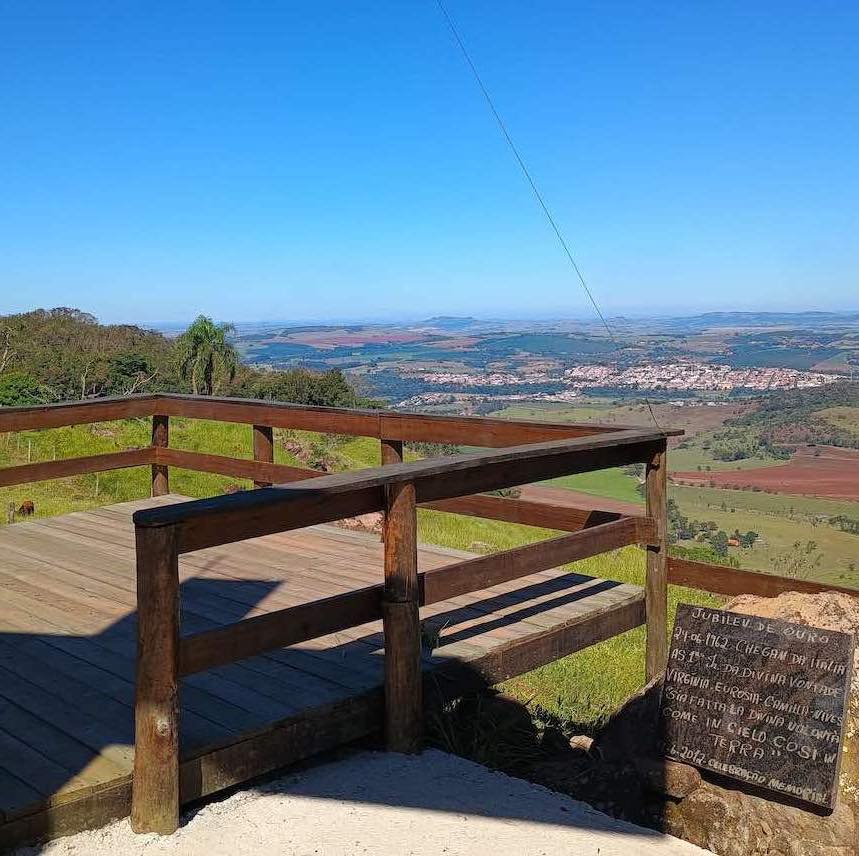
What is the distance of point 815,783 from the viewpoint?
9.83 ft

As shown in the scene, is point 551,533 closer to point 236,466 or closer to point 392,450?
point 236,466

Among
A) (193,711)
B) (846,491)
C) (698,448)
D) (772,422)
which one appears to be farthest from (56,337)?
(193,711)

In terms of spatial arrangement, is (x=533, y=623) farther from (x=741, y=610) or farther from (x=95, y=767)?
(x=95, y=767)

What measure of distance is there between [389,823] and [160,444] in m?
4.79

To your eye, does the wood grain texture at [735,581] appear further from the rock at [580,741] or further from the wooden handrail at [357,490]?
the rock at [580,741]

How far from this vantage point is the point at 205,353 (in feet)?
81.8

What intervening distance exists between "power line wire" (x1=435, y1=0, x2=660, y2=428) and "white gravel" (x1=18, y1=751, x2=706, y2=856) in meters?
2.01

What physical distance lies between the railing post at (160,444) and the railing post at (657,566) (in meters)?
3.74

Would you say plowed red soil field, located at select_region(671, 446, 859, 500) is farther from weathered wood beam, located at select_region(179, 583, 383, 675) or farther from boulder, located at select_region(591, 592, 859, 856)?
weathered wood beam, located at select_region(179, 583, 383, 675)

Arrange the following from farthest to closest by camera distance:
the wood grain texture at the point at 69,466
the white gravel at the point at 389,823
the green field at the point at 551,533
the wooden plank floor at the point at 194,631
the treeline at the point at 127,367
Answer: the treeline at the point at 127,367
the wood grain texture at the point at 69,466
the green field at the point at 551,533
the wooden plank floor at the point at 194,631
the white gravel at the point at 389,823

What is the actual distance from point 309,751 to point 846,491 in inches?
506

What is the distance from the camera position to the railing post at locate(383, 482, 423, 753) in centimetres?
337

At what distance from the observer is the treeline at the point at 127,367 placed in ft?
63.8

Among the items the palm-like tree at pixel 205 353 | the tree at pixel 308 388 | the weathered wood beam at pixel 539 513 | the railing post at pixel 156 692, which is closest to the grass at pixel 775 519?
the weathered wood beam at pixel 539 513
